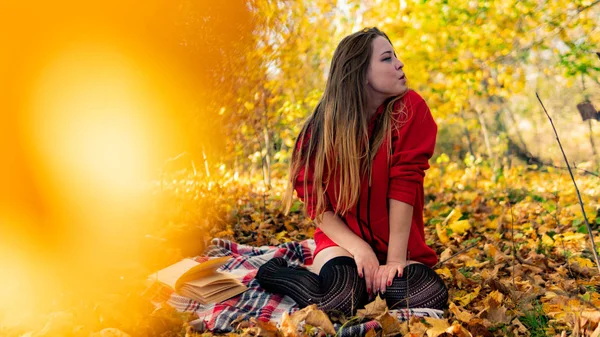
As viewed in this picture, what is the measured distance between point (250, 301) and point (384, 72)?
122cm

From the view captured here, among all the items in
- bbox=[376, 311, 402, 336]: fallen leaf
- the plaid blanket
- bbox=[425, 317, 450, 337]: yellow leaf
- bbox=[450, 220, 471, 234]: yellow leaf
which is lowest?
bbox=[450, 220, 471, 234]: yellow leaf

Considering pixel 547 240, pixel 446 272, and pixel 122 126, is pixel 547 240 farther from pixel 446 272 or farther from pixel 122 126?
pixel 122 126

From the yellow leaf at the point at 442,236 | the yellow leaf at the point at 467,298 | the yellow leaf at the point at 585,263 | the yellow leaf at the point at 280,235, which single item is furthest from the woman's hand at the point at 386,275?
the yellow leaf at the point at 280,235

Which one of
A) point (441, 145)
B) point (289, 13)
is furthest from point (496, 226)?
point (441, 145)

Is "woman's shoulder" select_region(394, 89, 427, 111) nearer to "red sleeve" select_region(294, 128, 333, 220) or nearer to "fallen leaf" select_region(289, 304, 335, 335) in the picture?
"red sleeve" select_region(294, 128, 333, 220)

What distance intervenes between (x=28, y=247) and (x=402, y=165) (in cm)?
184

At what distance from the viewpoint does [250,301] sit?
8.16 ft

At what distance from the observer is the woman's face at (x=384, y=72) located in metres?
2.58

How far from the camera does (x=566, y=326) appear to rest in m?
1.85

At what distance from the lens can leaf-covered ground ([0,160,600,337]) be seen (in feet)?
6.22

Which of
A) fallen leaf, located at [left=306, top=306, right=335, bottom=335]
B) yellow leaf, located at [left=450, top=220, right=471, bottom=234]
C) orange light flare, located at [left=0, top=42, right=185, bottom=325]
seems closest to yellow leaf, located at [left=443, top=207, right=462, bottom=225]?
yellow leaf, located at [left=450, top=220, right=471, bottom=234]

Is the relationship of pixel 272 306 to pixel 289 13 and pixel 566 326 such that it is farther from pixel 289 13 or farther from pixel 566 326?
pixel 289 13

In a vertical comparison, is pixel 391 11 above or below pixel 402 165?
above

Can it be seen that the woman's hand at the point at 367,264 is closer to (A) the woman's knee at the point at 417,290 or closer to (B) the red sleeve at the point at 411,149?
(A) the woman's knee at the point at 417,290
